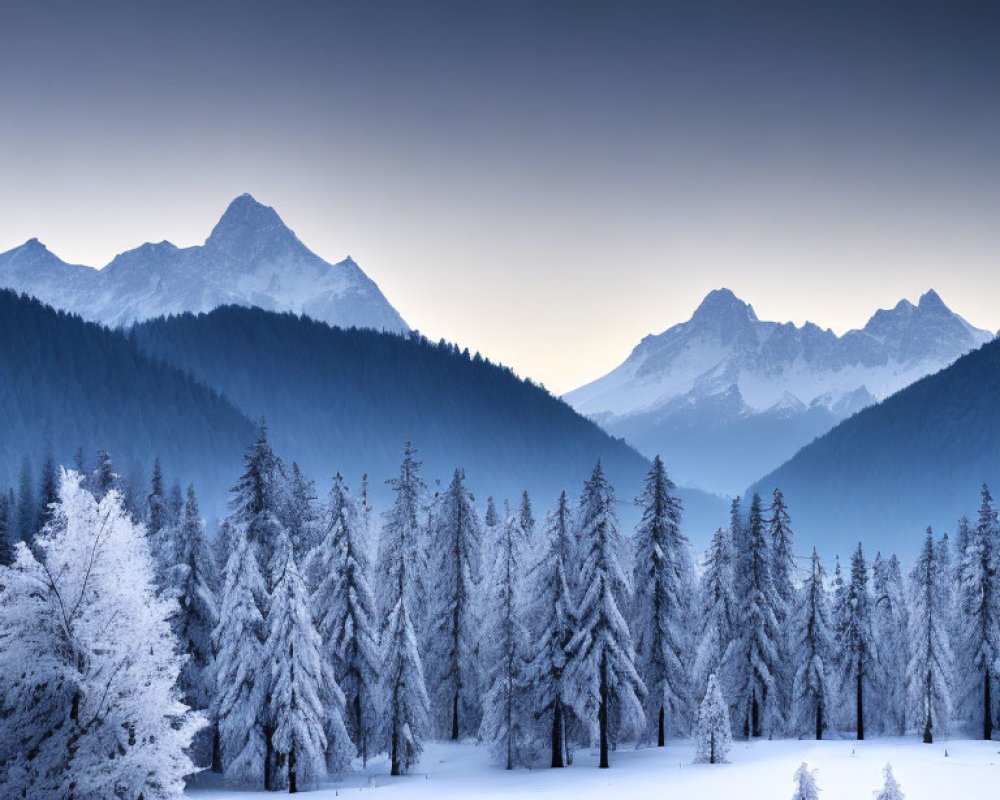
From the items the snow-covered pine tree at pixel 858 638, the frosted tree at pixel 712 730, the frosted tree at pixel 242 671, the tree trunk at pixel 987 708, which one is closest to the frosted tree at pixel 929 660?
the snow-covered pine tree at pixel 858 638

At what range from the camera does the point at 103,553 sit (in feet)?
53.9

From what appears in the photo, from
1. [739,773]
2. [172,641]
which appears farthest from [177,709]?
[739,773]

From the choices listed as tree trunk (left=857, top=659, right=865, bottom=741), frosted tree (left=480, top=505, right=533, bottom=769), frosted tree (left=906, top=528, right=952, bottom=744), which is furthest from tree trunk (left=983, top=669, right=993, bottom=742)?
frosted tree (left=480, top=505, right=533, bottom=769)

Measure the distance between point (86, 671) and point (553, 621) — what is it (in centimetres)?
2634

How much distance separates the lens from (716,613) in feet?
159

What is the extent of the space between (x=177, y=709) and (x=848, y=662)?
140ft

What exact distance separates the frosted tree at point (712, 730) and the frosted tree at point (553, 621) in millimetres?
6206

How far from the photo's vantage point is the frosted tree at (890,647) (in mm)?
53369

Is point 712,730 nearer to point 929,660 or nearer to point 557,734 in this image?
point 557,734

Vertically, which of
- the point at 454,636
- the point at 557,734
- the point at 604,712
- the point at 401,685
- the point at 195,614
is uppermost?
the point at 195,614

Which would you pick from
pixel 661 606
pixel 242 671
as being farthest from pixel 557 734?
pixel 242 671

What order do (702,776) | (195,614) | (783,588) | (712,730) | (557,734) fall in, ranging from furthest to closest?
(783,588) < (195,614) < (557,734) < (712,730) < (702,776)

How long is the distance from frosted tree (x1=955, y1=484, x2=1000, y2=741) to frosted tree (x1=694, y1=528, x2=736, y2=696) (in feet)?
43.3

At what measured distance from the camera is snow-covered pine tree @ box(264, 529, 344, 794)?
35.2 m
